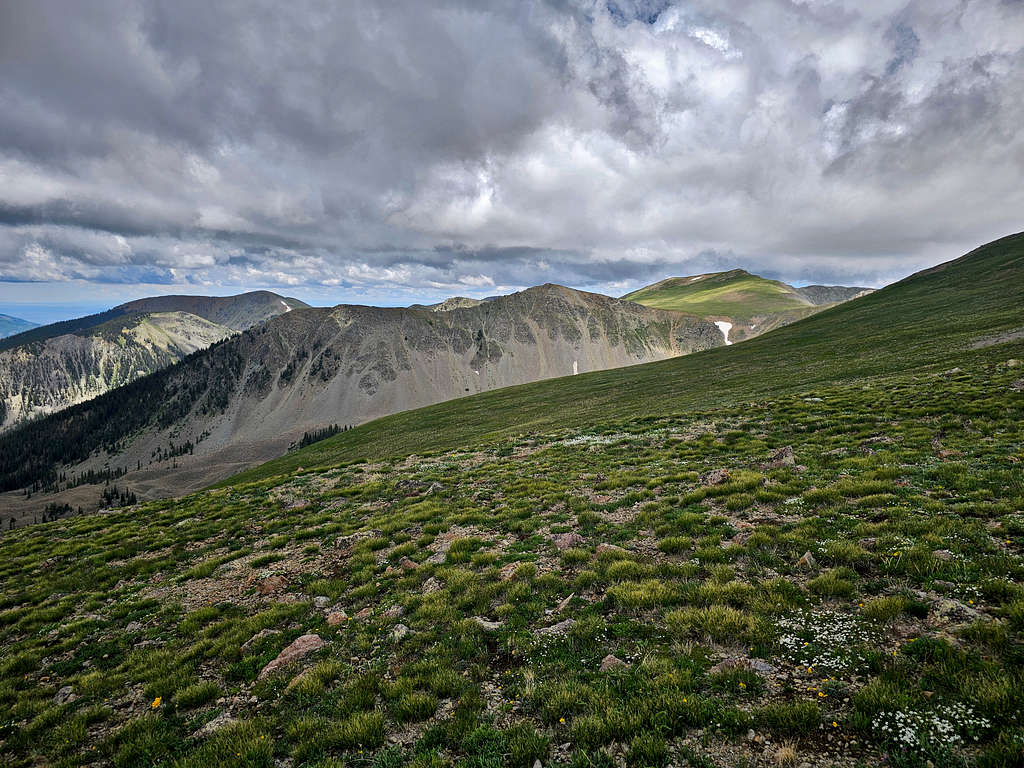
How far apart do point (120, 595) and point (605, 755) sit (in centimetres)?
1827

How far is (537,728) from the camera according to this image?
680cm

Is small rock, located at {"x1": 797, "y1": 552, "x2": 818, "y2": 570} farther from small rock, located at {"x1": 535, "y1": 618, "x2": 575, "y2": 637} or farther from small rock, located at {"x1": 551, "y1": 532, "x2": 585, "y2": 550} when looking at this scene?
small rock, located at {"x1": 551, "y1": 532, "x2": 585, "y2": 550}

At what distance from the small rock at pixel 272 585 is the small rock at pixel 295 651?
4.01 metres

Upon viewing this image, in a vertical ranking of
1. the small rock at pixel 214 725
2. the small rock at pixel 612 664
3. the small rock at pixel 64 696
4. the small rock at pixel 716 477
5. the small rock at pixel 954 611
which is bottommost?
the small rock at pixel 64 696

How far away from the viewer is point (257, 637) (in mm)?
11094

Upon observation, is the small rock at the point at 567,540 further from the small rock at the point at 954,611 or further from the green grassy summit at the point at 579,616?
the small rock at the point at 954,611

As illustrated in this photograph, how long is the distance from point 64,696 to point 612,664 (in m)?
12.9

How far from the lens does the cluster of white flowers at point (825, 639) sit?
6.95 meters

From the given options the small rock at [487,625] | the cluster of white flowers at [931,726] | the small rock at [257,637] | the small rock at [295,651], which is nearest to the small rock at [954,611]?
the cluster of white flowers at [931,726]

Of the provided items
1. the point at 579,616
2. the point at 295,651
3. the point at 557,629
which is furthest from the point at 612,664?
the point at 295,651

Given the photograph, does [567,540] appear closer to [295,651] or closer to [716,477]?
[716,477]

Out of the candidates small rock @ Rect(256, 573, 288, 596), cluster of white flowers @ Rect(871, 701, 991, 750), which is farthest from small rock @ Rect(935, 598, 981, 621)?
small rock @ Rect(256, 573, 288, 596)

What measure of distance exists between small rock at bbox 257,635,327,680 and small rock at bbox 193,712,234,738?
1.17m

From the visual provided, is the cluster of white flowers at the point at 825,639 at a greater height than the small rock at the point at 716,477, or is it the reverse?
the cluster of white flowers at the point at 825,639
